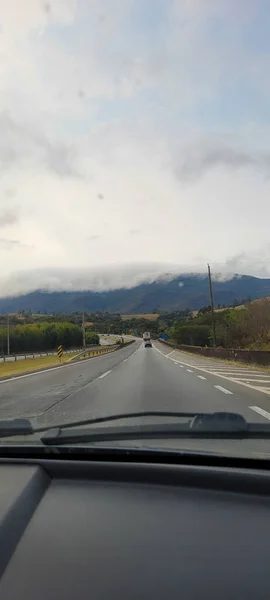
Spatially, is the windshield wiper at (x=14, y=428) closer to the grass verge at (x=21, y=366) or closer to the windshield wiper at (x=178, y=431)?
the windshield wiper at (x=178, y=431)

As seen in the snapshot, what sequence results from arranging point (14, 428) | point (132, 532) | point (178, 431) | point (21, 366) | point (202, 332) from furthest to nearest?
point (202, 332), point (21, 366), point (14, 428), point (178, 431), point (132, 532)

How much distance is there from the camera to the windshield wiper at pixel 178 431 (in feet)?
11.7

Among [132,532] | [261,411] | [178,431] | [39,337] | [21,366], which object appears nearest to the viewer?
[132,532]

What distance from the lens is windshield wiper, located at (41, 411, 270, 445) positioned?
355 cm

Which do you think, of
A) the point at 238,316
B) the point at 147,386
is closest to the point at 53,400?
the point at 147,386

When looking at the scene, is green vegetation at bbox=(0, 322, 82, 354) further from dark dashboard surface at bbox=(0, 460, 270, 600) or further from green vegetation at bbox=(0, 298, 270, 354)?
dark dashboard surface at bbox=(0, 460, 270, 600)

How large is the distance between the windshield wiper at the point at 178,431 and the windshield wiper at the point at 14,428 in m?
0.20

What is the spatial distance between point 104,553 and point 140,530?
0.74ft

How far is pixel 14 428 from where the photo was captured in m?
3.91

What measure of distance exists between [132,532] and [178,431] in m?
1.53

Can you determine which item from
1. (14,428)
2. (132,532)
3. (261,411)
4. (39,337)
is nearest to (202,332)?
(39,337)

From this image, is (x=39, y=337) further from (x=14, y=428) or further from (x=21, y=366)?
(x=14, y=428)

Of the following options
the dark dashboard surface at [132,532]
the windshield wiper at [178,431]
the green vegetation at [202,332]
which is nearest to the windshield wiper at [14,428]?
the windshield wiper at [178,431]

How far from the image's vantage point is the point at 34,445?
10.8 ft
